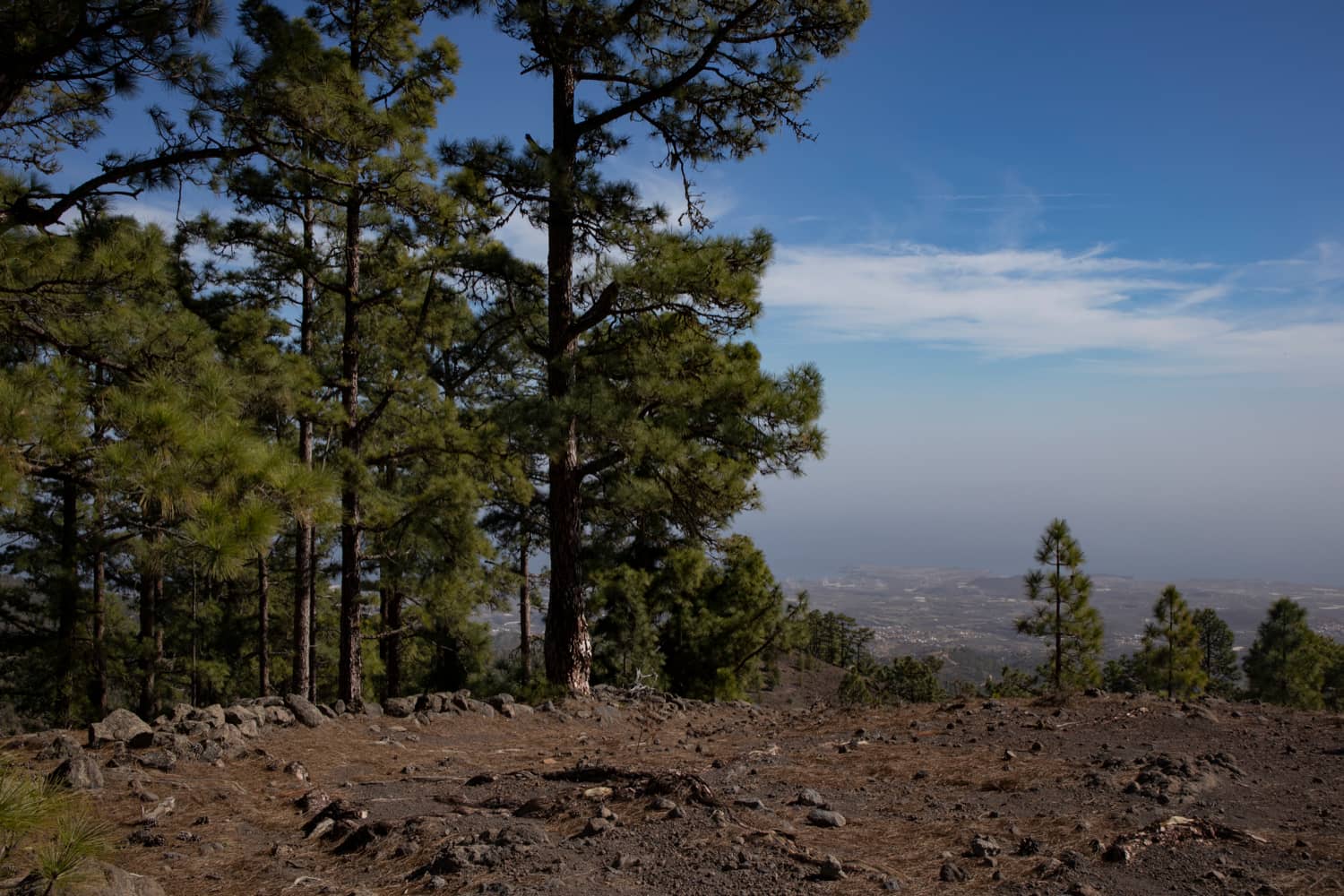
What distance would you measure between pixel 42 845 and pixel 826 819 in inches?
133

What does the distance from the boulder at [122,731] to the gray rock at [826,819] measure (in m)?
4.69

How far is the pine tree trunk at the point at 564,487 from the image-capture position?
9070mm

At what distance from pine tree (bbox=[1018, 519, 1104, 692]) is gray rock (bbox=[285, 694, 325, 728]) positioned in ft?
39.5

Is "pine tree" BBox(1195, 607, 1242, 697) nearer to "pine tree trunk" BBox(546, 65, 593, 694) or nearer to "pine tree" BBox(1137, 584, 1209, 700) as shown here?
"pine tree" BBox(1137, 584, 1209, 700)

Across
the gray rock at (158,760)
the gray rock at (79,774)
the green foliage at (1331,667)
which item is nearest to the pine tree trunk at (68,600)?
the gray rock at (158,760)

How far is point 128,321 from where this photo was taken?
6012 millimetres

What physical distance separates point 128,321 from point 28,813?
4.81m

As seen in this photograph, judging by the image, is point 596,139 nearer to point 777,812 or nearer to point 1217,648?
point 777,812

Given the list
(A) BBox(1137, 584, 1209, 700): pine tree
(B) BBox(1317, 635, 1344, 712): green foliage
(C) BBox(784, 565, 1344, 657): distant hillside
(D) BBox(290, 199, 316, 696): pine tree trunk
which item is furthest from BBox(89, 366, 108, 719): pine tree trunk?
(C) BBox(784, 565, 1344, 657): distant hillside

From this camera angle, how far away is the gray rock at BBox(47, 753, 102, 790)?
4293 mm

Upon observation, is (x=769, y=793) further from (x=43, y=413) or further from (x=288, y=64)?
(x=288, y=64)

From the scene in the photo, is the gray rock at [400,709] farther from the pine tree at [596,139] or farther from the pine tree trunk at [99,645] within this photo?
the pine tree trunk at [99,645]

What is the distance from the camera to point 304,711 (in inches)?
261

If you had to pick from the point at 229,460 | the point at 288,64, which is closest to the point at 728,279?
the point at 288,64
